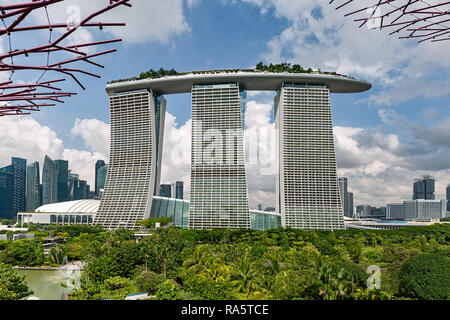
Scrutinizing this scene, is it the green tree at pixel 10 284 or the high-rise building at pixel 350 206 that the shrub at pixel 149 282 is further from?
the high-rise building at pixel 350 206

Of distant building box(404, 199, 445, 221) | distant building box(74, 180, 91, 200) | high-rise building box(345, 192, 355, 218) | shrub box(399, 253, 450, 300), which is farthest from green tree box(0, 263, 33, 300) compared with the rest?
high-rise building box(345, 192, 355, 218)

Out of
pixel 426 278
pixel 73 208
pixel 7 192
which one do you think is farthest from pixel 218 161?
pixel 7 192

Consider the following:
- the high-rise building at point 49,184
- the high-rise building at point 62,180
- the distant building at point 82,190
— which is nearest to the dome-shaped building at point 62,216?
the high-rise building at point 49,184

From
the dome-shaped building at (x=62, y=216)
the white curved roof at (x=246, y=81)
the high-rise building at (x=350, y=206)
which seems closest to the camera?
the white curved roof at (x=246, y=81)

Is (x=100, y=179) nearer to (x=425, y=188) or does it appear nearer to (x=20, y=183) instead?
(x=20, y=183)
